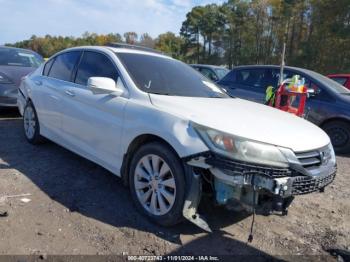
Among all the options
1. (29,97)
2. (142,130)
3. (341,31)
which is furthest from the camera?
(341,31)

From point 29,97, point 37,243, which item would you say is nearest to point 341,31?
point 29,97

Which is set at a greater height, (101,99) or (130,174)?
(101,99)

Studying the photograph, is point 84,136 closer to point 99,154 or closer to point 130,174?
point 99,154

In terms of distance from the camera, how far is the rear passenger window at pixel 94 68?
4102 millimetres

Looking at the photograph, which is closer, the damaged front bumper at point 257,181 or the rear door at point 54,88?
the damaged front bumper at point 257,181

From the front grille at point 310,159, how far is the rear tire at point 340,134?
13.3 feet

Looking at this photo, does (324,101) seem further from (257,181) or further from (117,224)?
(117,224)

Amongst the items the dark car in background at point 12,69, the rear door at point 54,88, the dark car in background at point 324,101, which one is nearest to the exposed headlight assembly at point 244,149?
the rear door at point 54,88

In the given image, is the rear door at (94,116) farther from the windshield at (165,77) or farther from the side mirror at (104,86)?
the windshield at (165,77)

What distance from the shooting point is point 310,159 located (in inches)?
125

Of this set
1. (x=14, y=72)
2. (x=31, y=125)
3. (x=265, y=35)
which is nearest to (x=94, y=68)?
(x=31, y=125)

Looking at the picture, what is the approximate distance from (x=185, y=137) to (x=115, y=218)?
3.70 ft

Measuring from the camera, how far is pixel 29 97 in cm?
569

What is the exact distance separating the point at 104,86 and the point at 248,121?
1.50 meters
